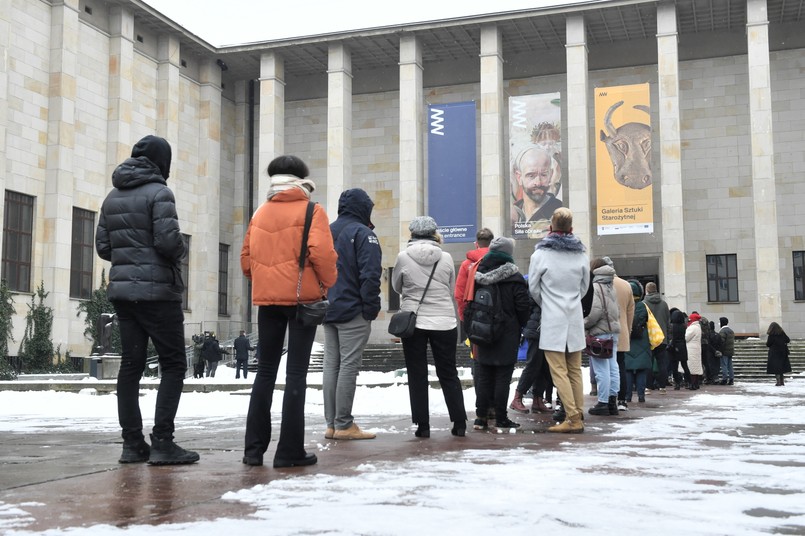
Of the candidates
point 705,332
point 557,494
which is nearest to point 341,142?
point 705,332

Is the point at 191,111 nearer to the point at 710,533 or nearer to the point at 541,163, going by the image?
the point at 541,163

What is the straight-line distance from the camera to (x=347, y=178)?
36.7 meters

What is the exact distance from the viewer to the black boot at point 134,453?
5.57 metres

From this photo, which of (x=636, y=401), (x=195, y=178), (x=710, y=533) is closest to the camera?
(x=710, y=533)

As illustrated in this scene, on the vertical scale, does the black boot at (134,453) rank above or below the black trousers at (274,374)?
below

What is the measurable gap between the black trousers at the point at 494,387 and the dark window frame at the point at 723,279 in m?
29.7

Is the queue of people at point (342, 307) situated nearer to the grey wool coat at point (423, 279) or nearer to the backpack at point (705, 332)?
the grey wool coat at point (423, 279)

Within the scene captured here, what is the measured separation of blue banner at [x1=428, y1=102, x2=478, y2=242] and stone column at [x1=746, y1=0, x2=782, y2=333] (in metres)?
10.3

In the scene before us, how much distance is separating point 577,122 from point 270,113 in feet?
41.5

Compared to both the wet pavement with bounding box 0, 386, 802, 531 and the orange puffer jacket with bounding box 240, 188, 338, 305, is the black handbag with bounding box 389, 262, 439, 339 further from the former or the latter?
the orange puffer jacket with bounding box 240, 188, 338, 305

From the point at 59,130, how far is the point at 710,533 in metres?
30.4

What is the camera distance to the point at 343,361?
730 centimetres

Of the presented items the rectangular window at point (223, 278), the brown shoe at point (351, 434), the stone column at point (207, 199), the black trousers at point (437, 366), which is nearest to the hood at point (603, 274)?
the black trousers at point (437, 366)

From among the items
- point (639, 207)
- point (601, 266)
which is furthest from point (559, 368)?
point (639, 207)
